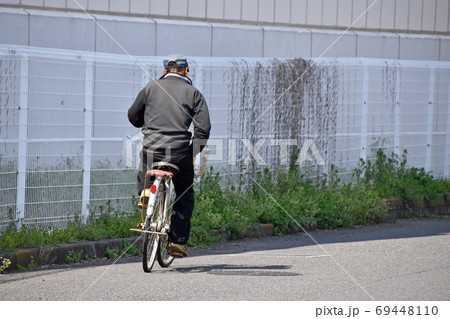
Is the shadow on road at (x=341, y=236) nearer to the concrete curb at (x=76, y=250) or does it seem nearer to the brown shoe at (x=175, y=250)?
the concrete curb at (x=76, y=250)

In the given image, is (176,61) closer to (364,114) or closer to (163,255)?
(163,255)

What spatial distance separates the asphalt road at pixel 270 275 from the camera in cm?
657

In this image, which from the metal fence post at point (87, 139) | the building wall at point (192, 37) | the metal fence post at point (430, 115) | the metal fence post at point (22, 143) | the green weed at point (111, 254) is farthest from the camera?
the metal fence post at point (430, 115)

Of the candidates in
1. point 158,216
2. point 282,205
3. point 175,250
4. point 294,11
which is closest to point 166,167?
point 158,216

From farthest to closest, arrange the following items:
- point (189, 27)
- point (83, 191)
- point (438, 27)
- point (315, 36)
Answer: point (438, 27)
point (315, 36)
point (189, 27)
point (83, 191)

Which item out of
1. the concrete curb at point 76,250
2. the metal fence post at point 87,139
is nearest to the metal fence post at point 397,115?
the concrete curb at point 76,250

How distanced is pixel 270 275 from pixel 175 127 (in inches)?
63.2

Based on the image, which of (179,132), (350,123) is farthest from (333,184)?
(179,132)

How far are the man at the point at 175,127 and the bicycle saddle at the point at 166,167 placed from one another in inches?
1.8

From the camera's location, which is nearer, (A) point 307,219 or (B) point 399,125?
(A) point 307,219

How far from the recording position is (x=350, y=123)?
1266 centimetres

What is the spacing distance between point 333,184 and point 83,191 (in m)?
4.23

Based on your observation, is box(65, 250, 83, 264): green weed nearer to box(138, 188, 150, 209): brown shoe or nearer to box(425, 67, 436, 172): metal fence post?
box(138, 188, 150, 209): brown shoe

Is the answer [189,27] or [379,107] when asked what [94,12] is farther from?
[379,107]
